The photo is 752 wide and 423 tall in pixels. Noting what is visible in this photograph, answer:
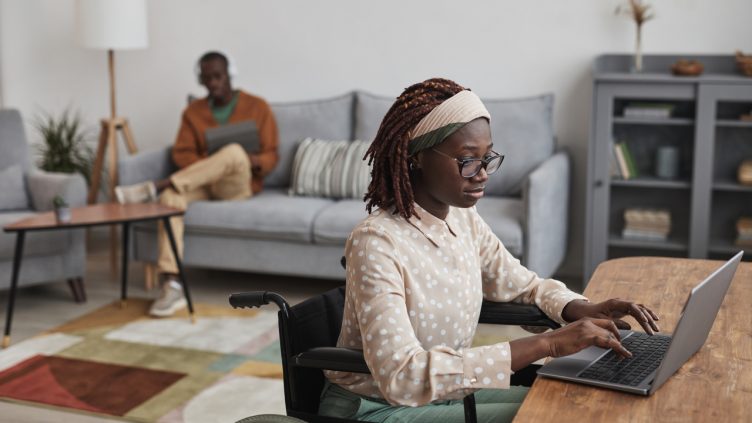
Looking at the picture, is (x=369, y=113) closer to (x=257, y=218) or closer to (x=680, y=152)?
(x=257, y=218)

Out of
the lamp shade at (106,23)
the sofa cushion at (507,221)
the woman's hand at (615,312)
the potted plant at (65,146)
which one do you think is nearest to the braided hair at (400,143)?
the woman's hand at (615,312)

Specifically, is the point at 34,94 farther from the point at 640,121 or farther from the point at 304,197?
the point at 640,121

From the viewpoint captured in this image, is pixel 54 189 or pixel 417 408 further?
pixel 54 189

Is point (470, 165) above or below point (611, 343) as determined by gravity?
Result: above

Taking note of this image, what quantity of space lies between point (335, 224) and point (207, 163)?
0.72 m

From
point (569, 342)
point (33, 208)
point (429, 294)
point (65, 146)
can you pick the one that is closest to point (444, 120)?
point (429, 294)

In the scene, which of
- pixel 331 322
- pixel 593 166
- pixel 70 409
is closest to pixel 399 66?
pixel 593 166

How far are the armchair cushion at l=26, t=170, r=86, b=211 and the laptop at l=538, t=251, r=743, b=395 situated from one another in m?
3.40

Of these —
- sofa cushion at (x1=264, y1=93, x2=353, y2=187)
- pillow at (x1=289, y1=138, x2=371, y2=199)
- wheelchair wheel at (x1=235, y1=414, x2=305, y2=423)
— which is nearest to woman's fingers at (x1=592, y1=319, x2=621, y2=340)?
wheelchair wheel at (x1=235, y1=414, x2=305, y2=423)

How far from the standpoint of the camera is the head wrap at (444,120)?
1597 millimetres

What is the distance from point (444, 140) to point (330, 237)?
2560 millimetres

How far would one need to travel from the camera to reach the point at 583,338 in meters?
1.43

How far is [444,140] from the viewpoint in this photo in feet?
5.26

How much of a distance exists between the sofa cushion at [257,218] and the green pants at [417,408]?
96.4 inches
